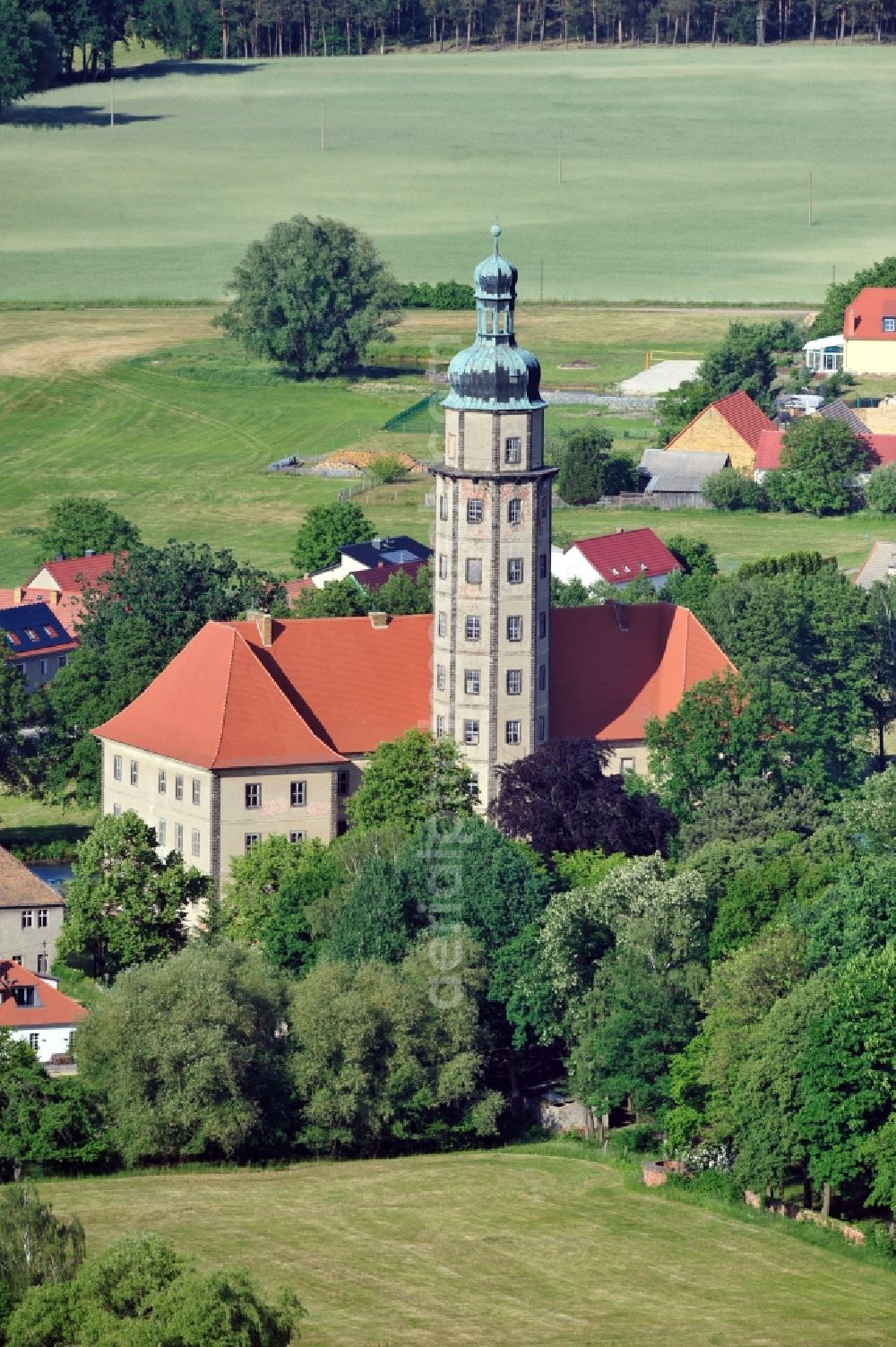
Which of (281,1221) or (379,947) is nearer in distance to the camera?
(281,1221)

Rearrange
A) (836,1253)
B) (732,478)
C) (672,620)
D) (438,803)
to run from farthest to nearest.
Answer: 1. (732,478)
2. (672,620)
3. (438,803)
4. (836,1253)

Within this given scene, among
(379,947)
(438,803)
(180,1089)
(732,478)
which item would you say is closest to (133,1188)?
(180,1089)

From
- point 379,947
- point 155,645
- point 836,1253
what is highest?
point 155,645

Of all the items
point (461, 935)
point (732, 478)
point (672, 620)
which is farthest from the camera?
point (732, 478)

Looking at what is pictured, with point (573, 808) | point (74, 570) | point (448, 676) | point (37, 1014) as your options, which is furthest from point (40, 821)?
point (74, 570)

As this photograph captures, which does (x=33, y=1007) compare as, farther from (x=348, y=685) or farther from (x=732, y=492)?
(x=732, y=492)

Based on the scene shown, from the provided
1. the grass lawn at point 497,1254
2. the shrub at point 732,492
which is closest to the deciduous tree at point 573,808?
the grass lawn at point 497,1254

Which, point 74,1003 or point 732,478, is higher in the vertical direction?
point 732,478

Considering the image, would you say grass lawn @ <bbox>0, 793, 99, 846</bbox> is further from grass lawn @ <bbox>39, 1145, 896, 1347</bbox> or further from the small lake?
grass lawn @ <bbox>39, 1145, 896, 1347</bbox>

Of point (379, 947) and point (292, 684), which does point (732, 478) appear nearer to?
point (292, 684)
